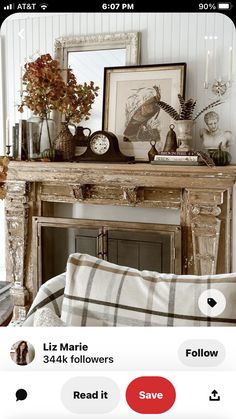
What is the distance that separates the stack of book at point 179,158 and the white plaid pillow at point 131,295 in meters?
0.73

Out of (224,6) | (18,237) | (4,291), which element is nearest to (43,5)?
(224,6)

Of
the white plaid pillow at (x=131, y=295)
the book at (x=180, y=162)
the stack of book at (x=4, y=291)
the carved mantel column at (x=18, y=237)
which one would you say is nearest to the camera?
the white plaid pillow at (x=131, y=295)

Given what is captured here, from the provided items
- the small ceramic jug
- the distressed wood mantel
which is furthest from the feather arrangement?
the small ceramic jug

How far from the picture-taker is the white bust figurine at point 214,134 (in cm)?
123

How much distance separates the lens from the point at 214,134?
1.25 metres

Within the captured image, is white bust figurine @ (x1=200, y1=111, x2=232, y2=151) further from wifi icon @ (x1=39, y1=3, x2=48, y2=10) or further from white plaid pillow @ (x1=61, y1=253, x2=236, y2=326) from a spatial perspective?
wifi icon @ (x1=39, y1=3, x2=48, y2=10)

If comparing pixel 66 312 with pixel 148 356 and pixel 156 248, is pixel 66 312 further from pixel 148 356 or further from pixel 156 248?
pixel 156 248

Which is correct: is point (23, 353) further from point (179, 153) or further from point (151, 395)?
point (179, 153)

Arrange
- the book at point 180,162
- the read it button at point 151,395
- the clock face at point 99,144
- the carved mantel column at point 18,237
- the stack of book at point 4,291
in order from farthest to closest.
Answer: the carved mantel column at point 18,237 < the clock face at point 99,144 < the book at point 180,162 < the stack of book at point 4,291 < the read it button at point 151,395

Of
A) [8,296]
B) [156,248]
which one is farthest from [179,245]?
[8,296]

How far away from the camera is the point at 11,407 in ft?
1.08

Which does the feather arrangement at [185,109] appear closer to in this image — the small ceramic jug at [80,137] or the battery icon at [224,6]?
the small ceramic jug at [80,137]

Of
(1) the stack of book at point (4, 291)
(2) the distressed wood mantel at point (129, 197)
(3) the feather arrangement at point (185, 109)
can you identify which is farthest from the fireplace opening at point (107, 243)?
(1) the stack of book at point (4, 291)

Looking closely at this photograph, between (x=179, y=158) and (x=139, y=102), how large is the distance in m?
0.21
